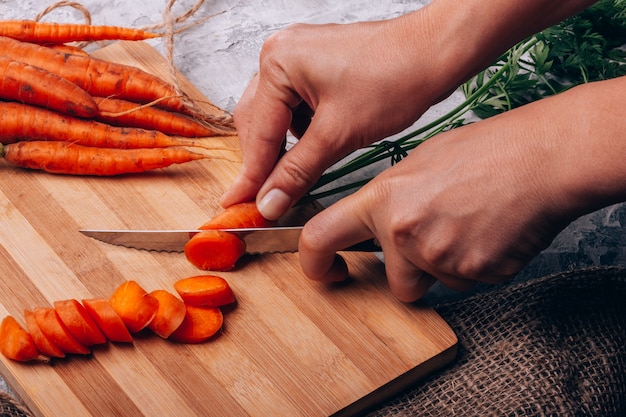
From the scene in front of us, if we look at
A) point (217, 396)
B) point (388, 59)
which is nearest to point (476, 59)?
point (388, 59)

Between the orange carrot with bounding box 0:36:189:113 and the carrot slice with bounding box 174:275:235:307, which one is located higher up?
the orange carrot with bounding box 0:36:189:113

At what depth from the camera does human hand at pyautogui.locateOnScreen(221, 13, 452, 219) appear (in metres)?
1.94

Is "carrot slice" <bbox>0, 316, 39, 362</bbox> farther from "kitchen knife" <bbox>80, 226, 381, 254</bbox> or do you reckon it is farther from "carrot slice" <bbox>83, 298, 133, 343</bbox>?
"kitchen knife" <bbox>80, 226, 381, 254</bbox>

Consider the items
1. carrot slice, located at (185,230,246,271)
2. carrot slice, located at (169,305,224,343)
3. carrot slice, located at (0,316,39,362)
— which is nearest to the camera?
carrot slice, located at (0,316,39,362)

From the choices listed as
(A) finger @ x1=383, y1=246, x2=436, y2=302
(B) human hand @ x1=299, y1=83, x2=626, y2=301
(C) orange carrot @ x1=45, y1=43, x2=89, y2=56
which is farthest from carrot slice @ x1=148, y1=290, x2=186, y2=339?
(C) orange carrot @ x1=45, y1=43, x2=89, y2=56

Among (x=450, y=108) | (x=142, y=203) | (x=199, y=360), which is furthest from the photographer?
(x=450, y=108)

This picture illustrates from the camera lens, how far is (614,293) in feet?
6.82

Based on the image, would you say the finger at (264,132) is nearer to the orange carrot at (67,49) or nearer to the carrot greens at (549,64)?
the carrot greens at (549,64)

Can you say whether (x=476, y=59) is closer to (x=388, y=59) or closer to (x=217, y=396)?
(x=388, y=59)

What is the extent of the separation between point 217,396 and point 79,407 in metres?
0.30

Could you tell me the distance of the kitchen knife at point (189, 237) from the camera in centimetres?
204

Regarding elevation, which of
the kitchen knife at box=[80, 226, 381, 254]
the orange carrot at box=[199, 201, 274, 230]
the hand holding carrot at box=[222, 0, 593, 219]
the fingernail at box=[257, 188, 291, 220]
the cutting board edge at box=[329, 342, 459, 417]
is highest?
the hand holding carrot at box=[222, 0, 593, 219]

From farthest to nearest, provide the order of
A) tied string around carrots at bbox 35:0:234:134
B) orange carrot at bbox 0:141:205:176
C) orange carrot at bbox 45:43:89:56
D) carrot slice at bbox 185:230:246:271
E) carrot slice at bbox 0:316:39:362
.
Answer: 1. orange carrot at bbox 45:43:89:56
2. tied string around carrots at bbox 35:0:234:134
3. orange carrot at bbox 0:141:205:176
4. carrot slice at bbox 185:230:246:271
5. carrot slice at bbox 0:316:39:362

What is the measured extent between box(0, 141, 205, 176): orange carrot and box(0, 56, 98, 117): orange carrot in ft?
0.42
